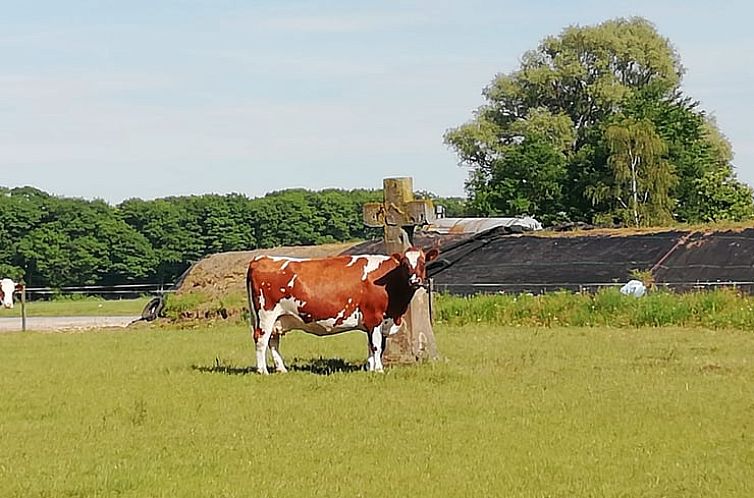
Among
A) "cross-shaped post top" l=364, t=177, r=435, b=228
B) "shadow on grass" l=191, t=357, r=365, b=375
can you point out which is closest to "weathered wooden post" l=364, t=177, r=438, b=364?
"cross-shaped post top" l=364, t=177, r=435, b=228

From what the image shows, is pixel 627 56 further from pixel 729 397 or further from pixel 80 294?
pixel 729 397

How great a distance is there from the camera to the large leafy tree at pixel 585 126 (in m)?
63.0

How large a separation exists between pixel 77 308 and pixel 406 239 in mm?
41183

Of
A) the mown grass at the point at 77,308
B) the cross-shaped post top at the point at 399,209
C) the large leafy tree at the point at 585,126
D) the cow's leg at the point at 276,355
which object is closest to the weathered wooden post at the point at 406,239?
the cross-shaped post top at the point at 399,209

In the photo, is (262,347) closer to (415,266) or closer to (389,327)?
(389,327)

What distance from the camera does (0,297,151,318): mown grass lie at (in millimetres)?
49688

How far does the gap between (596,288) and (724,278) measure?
3.02 metres

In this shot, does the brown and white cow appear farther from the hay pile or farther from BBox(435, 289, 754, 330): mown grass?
the hay pile

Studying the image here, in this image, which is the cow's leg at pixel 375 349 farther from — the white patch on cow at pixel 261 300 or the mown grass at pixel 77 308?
the mown grass at pixel 77 308

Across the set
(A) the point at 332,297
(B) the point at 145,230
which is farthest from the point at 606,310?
(B) the point at 145,230

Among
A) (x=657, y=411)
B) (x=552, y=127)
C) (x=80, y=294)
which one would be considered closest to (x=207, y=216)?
(x=80, y=294)

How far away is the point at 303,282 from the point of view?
1566 centimetres

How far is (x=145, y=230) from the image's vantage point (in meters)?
81.4

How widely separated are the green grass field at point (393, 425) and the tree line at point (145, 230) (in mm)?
55972
